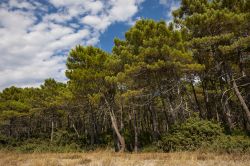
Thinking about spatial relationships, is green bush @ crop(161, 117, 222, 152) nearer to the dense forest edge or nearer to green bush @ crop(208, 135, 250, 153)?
the dense forest edge

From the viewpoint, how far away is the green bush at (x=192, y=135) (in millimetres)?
14453

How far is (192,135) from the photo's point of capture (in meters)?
14.9

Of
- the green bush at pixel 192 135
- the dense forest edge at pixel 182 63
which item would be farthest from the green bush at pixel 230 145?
the green bush at pixel 192 135

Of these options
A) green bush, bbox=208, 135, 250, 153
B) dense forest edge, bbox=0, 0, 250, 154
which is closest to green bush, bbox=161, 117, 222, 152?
dense forest edge, bbox=0, 0, 250, 154

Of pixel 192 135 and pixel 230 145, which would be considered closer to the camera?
pixel 230 145

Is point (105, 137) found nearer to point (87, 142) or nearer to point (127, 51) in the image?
point (87, 142)

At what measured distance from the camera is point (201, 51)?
17.0m

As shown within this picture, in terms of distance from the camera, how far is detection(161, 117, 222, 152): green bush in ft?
47.4

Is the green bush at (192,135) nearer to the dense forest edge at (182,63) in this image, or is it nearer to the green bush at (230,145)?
the dense forest edge at (182,63)

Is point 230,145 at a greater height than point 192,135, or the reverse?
point 192,135

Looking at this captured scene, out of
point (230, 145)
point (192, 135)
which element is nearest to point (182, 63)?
point (192, 135)

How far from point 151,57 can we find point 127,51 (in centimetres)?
170

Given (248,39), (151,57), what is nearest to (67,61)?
(151,57)

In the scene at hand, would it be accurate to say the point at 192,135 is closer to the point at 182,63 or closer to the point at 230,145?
the point at 230,145
